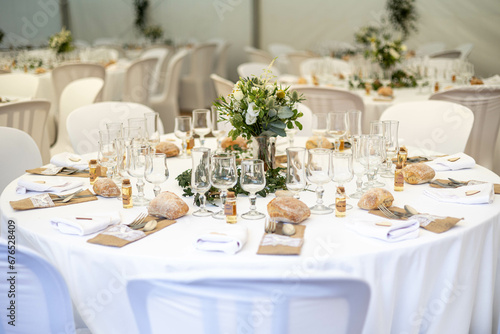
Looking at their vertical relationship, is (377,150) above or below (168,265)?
above

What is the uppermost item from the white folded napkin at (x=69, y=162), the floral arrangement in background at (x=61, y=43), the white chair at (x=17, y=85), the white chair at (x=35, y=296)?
the floral arrangement in background at (x=61, y=43)

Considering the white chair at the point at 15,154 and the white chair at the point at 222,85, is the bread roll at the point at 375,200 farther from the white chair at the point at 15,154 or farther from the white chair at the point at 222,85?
the white chair at the point at 222,85

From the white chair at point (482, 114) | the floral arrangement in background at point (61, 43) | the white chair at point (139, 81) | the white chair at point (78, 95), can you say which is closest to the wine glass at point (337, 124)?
the white chair at point (482, 114)

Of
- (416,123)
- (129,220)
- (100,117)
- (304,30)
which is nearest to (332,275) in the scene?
(129,220)

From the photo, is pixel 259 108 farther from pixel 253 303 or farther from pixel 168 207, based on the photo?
pixel 253 303

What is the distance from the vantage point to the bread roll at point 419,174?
7.62 ft

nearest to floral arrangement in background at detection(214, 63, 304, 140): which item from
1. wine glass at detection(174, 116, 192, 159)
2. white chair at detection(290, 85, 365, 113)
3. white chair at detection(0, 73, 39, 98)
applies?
wine glass at detection(174, 116, 192, 159)

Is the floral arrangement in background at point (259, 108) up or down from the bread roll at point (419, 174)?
up

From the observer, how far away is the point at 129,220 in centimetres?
197

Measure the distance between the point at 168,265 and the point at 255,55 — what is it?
24.5 ft

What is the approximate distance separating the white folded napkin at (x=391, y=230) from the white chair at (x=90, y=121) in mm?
2008

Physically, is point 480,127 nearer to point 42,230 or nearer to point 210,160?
point 210,160

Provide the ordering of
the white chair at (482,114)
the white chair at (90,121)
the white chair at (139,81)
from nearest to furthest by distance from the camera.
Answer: the white chair at (90,121)
the white chair at (482,114)
the white chair at (139,81)

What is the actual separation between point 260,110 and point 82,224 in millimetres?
853
